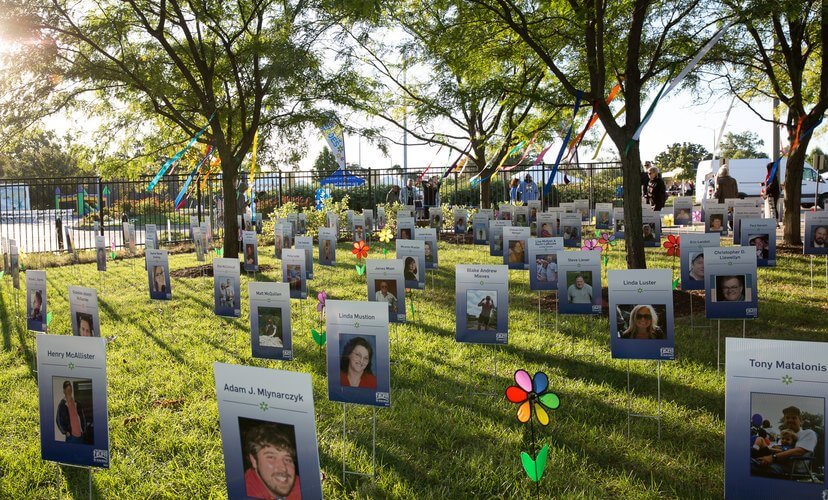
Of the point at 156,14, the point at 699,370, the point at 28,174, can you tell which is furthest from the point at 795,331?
the point at 28,174

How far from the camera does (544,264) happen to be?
28.1 feet

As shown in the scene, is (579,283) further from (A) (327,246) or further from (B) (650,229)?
(B) (650,229)

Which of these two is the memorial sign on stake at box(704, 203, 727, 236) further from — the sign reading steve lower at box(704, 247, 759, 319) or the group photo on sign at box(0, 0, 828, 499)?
the sign reading steve lower at box(704, 247, 759, 319)

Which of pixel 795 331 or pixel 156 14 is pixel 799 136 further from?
pixel 156 14

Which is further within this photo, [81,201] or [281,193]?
[81,201]

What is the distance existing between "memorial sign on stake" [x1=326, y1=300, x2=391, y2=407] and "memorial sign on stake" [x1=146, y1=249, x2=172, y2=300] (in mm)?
4964

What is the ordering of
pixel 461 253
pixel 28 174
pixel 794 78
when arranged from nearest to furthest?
1. pixel 794 78
2. pixel 461 253
3. pixel 28 174

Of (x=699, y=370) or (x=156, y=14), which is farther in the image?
(x=156, y=14)

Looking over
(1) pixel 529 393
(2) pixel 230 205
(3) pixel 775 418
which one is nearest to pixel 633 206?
(1) pixel 529 393

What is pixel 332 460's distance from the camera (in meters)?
4.84

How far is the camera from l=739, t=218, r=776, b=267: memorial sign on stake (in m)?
9.77

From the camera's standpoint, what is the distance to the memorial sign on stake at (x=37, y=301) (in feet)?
24.3

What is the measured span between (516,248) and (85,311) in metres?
6.04

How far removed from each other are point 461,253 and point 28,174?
48.8 meters
